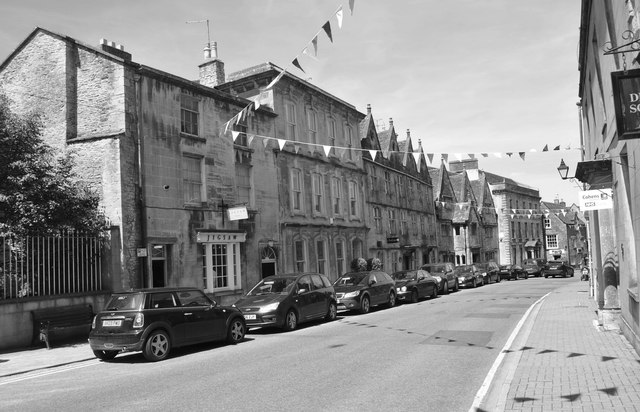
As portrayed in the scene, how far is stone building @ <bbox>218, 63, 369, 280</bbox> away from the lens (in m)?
26.3

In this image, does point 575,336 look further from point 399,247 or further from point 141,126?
point 399,247

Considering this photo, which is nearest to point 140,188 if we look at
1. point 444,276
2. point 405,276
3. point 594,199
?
point 405,276

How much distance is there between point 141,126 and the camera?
62.0ft

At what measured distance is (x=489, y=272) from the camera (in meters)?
40.9

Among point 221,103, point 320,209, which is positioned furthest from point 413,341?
point 320,209

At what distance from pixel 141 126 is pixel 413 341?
12034 mm

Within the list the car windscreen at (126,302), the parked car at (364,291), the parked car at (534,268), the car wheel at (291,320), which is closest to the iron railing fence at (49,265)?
the car windscreen at (126,302)

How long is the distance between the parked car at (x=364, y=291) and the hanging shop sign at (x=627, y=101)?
14291 millimetres

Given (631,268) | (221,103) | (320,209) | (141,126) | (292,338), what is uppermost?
(221,103)

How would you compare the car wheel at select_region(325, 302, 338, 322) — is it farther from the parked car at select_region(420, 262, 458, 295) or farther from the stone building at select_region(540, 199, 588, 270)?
the stone building at select_region(540, 199, 588, 270)

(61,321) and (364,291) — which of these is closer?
(61,321)

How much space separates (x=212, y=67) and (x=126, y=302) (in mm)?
18102

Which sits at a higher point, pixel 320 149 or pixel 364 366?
pixel 320 149

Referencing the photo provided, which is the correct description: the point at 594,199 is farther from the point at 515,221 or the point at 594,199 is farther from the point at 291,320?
the point at 515,221
